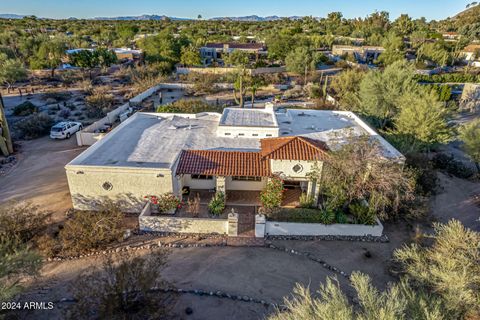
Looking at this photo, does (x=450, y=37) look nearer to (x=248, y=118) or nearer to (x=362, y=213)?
(x=248, y=118)

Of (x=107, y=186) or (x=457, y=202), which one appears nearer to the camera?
(x=107, y=186)

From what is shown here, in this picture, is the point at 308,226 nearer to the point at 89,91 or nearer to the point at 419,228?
the point at 419,228

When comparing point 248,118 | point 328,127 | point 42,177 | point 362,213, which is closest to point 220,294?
point 362,213

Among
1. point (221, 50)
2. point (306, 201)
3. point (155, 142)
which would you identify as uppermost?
point (221, 50)

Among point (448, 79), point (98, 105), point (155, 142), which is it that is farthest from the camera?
point (448, 79)

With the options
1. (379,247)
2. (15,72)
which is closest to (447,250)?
(379,247)

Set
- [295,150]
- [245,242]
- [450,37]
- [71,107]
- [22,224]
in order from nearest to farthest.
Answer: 1. [22,224]
2. [245,242]
3. [295,150]
4. [71,107]
5. [450,37]

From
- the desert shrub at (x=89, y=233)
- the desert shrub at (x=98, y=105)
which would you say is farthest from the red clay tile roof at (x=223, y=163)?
the desert shrub at (x=98, y=105)
